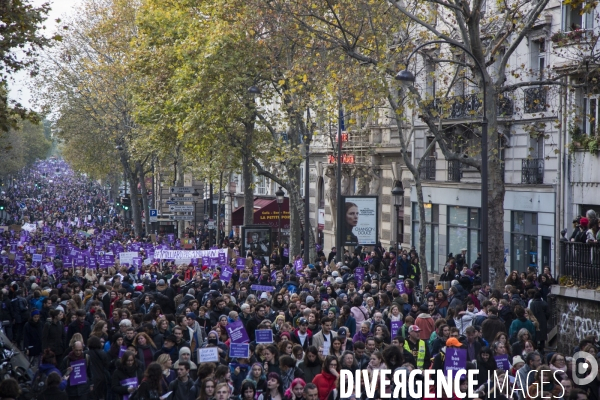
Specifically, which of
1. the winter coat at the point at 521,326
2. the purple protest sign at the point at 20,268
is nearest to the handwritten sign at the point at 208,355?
the winter coat at the point at 521,326

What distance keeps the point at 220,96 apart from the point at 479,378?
2337cm

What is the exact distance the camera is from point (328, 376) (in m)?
11.8

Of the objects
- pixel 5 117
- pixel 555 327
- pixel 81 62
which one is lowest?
pixel 555 327

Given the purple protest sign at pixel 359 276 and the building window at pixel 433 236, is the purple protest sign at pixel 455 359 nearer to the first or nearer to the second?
the purple protest sign at pixel 359 276

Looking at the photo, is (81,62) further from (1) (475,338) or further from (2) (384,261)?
(1) (475,338)

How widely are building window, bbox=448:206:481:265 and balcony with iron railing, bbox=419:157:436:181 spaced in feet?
6.12

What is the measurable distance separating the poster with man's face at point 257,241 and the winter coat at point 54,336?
17786mm

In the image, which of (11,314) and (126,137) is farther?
(126,137)

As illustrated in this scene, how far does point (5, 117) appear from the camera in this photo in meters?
18.6

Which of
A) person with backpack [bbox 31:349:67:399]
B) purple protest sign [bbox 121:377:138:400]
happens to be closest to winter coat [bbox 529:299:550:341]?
purple protest sign [bbox 121:377:138:400]

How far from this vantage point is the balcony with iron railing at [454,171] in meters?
34.8

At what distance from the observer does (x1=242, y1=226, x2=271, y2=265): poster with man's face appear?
34094 millimetres

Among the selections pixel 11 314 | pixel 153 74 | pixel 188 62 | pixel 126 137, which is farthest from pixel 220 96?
pixel 126 137

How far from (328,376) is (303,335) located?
9.69 feet
